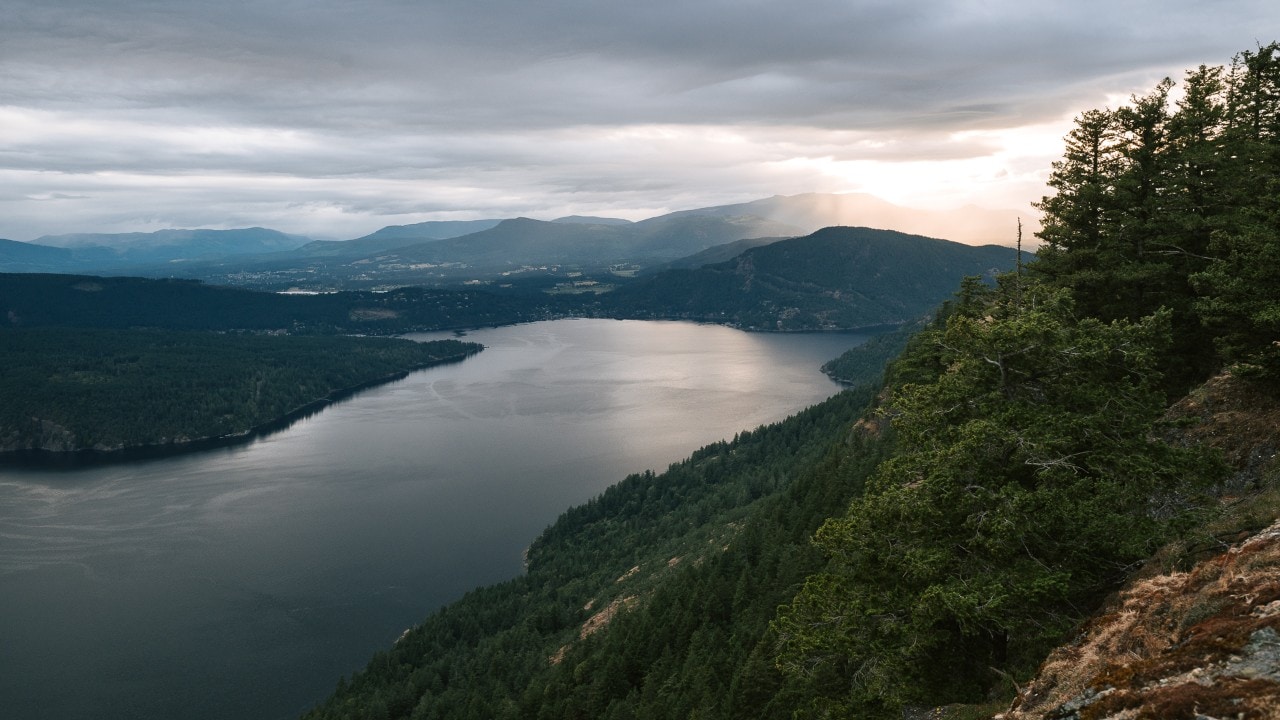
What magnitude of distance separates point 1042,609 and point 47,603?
12372 centimetres

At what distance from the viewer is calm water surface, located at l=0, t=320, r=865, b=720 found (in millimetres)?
81500

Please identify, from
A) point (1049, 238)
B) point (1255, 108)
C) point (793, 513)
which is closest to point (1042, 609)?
point (1049, 238)

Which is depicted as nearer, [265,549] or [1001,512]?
[1001,512]

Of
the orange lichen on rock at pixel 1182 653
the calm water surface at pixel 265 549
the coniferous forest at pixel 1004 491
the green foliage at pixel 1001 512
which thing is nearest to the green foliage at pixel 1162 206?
the coniferous forest at pixel 1004 491

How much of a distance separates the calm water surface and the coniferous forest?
19.6 meters

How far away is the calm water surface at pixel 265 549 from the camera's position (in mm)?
81500

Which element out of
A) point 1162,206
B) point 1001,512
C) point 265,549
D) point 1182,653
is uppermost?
point 1162,206

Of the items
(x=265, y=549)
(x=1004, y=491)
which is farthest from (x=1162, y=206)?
(x=265, y=549)

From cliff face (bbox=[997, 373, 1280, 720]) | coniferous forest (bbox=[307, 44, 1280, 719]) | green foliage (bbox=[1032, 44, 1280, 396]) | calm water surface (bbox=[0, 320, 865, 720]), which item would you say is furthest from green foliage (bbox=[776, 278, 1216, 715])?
calm water surface (bbox=[0, 320, 865, 720])

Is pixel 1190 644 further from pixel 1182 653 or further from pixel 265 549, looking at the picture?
pixel 265 549

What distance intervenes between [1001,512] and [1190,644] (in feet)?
16.5

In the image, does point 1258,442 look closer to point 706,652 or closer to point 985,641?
point 985,641

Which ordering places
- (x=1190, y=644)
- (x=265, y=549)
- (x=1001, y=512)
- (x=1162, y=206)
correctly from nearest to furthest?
(x=1190, y=644) < (x=1001, y=512) < (x=1162, y=206) < (x=265, y=549)

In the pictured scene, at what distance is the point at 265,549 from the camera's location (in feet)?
373
